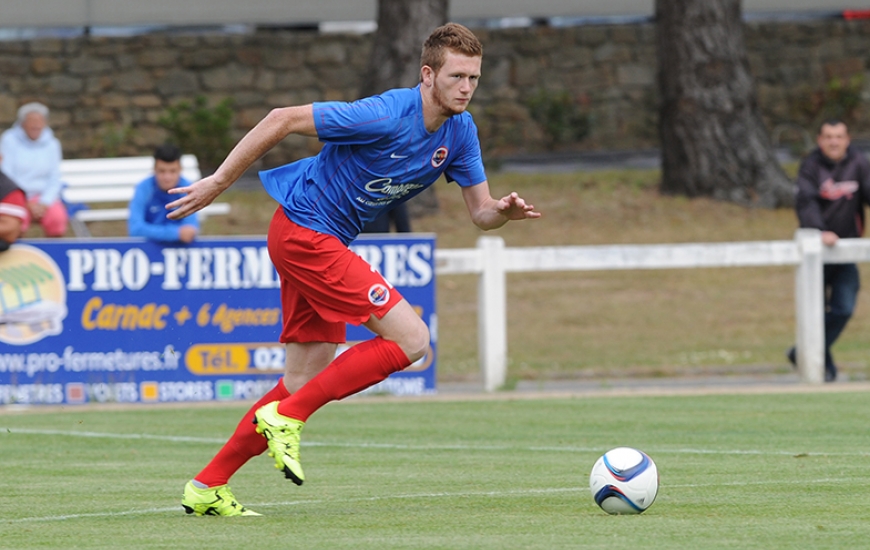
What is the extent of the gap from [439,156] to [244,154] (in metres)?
0.86

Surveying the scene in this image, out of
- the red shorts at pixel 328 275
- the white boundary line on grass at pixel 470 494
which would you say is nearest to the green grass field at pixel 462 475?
the white boundary line on grass at pixel 470 494

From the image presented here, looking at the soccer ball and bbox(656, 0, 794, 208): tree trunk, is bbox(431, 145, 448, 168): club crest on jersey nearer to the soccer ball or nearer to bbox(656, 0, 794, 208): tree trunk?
the soccer ball

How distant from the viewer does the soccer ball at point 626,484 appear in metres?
5.81

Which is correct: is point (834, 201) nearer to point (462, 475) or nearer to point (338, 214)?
point (462, 475)

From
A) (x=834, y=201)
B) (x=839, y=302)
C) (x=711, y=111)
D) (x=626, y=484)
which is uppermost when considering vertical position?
(x=711, y=111)

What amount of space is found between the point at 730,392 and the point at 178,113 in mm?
12076

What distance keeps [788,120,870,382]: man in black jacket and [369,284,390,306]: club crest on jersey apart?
716 centimetres

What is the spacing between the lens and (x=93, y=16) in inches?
887

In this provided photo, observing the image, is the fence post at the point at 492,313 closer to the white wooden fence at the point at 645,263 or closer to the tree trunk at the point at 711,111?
the white wooden fence at the point at 645,263

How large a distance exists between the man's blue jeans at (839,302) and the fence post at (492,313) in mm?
2787

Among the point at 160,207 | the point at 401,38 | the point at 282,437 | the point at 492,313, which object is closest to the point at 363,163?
the point at 282,437

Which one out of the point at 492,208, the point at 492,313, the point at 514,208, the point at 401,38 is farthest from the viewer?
the point at 401,38

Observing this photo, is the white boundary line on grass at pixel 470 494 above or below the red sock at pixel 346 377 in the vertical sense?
below

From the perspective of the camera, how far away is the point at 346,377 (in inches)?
232
